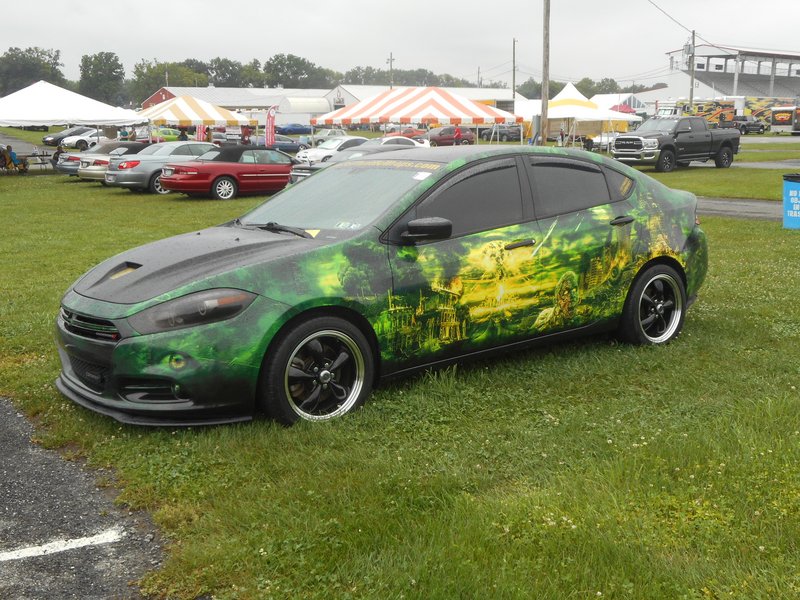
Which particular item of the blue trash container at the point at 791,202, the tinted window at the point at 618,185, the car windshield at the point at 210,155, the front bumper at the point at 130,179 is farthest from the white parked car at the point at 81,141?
the tinted window at the point at 618,185

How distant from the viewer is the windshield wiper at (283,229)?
16.8ft

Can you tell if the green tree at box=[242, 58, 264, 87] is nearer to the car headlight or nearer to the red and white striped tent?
the red and white striped tent

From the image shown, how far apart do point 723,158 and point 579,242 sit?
28.4 m

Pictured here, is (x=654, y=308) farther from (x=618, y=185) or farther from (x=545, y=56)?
(x=545, y=56)

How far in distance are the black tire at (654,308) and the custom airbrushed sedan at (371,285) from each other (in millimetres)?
13

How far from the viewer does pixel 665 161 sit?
30594 millimetres

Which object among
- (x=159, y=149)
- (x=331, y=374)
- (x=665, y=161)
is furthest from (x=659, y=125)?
(x=331, y=374)

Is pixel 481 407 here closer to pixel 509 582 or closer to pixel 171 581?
pixel 509 582

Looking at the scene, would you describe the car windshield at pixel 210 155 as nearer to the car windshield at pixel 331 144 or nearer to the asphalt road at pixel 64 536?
the car windshield at pixel 331 144

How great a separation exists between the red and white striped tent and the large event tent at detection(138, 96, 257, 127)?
587 centimetres

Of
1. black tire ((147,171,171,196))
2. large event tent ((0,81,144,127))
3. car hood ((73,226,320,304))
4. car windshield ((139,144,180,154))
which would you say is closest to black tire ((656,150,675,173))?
car windshield ((139,144,180,154))

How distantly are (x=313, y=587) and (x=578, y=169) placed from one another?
3874 millimetres

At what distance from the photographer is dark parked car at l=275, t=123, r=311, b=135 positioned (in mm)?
78625

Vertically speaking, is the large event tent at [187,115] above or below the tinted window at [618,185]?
above
